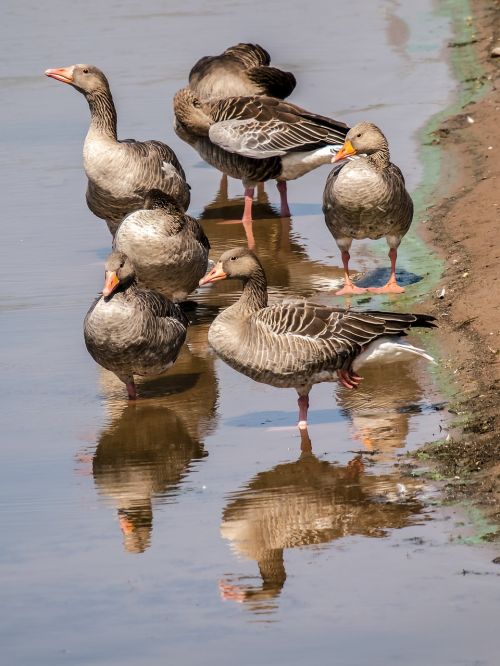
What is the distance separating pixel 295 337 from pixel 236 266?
0.71 meters

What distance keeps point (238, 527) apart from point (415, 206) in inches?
291

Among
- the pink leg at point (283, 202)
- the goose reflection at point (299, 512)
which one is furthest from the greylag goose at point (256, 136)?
the goose reflection at point (299, 512)

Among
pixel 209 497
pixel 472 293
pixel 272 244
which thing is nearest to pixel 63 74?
pixel 272 244

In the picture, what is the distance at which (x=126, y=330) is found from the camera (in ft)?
31.9

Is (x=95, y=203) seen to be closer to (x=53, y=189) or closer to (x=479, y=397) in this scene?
(x=53, y=189)

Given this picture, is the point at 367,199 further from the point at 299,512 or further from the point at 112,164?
the point at 299,512

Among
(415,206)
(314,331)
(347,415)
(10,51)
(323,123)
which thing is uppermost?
(10,51)

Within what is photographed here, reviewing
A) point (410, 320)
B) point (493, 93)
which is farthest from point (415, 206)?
point (410, 320)

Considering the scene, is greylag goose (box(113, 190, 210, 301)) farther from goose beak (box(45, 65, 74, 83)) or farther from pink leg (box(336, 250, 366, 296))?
goose beak (box(45, 65, 74, 83))

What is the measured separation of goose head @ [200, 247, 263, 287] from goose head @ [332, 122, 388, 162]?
2867 millimetres

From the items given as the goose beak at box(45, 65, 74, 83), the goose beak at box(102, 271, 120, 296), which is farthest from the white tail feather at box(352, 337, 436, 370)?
the goose beak at box(45, 65, 74, 83)

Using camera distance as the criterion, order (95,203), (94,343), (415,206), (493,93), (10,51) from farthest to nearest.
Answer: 1. (10,51)
2. (493,93)
3. (415,206)
4. (95,203)
5. (94,343)

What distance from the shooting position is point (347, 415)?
30.9 ft

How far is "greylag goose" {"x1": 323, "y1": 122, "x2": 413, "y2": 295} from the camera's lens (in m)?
11.8
